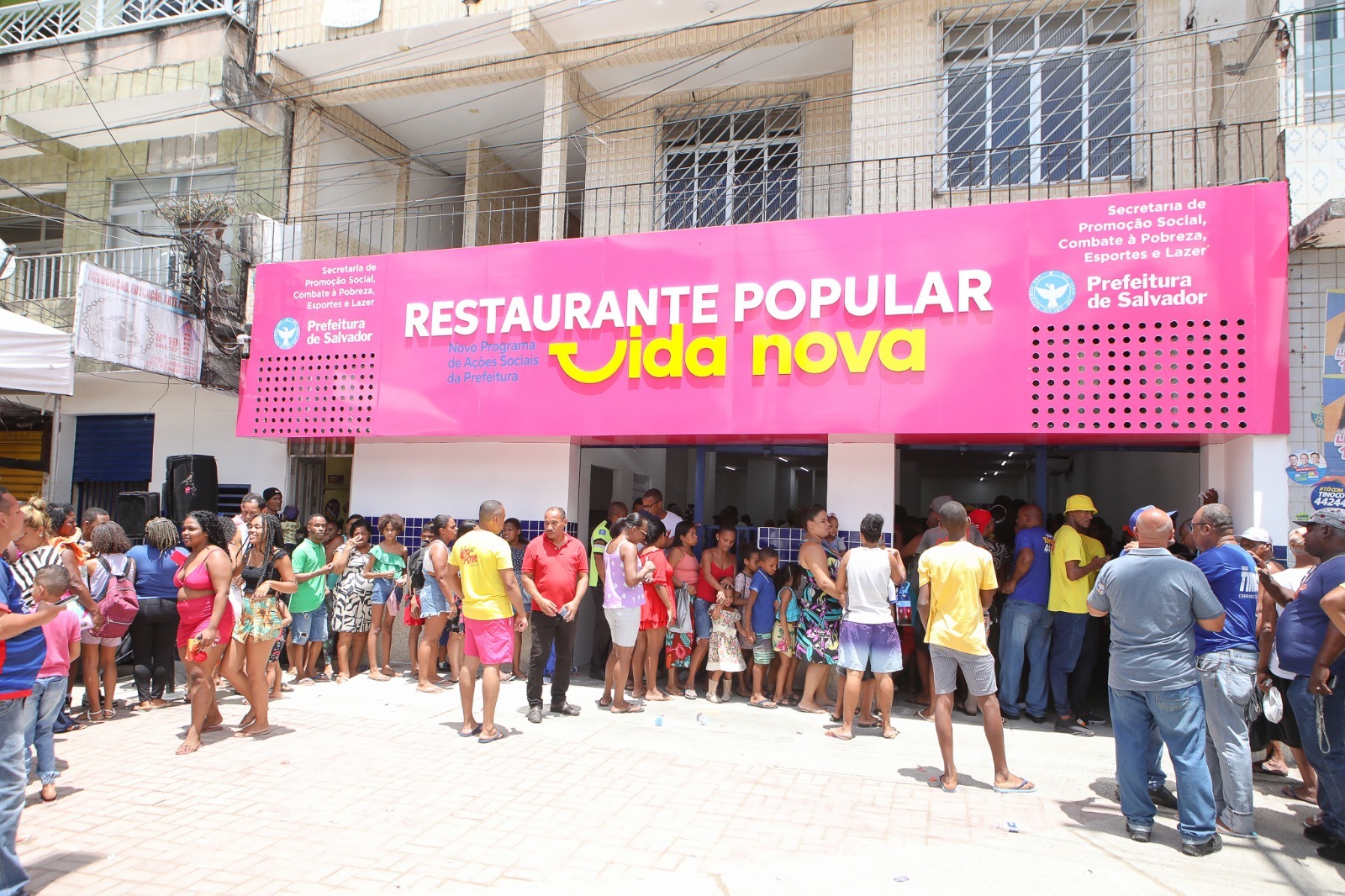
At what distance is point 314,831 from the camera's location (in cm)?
457

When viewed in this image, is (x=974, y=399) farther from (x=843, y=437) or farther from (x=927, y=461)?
(x=927, y=461)

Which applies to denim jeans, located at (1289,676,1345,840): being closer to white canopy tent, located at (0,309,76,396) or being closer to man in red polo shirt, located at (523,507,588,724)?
man in red polo shirt, located at (523,507,588,724)

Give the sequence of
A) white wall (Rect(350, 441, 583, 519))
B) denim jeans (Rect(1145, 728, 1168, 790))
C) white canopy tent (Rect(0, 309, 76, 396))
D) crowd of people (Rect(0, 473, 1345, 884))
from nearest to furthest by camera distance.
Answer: crowd of people (Rect(0, 473, 1345, 884)), denim jeans (Rect(1145, 728, 1168, 790)), white canopy tent (Rect(0, 309, 76, 396)), white wall (Rect(350, 441, 583, 519))

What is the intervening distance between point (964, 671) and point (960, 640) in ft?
0.88

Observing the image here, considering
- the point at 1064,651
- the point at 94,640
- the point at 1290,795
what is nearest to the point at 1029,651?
the point at 1064,651

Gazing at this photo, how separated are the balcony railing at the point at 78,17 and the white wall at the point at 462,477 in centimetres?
681

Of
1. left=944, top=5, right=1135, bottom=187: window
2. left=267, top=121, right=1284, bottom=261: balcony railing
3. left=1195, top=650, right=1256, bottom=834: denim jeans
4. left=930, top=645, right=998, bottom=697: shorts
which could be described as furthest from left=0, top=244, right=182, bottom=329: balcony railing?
left=1195, top=650, right=1256, bottom=834: denim jeans

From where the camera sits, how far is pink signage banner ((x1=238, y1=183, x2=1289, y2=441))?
7.01 m

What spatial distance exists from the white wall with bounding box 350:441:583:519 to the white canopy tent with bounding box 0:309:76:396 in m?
3.07

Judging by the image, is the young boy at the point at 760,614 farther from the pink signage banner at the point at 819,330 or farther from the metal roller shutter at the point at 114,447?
the metal roller shutter at the point at 114,447

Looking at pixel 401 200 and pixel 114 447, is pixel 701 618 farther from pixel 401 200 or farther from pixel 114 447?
pixel 114 447

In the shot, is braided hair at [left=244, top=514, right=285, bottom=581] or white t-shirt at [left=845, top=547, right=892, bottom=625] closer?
white t-shirt at [left=845, top=547, right=892, bottom=625]

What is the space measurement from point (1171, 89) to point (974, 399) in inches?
165

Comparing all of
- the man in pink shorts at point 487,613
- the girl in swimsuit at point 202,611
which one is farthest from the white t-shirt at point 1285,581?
the girl in swimsuit at point 202,611
